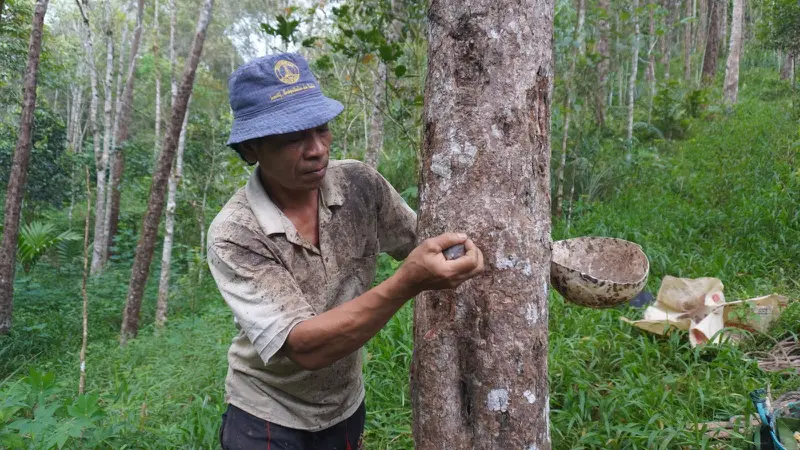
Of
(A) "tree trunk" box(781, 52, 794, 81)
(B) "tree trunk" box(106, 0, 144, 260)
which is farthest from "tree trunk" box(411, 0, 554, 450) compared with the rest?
(A) "tree trunk" box(781, 52, 794, 81)

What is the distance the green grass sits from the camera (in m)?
2.63

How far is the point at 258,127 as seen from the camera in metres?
1.49

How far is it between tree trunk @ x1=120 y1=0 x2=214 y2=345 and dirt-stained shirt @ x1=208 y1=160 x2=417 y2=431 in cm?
428

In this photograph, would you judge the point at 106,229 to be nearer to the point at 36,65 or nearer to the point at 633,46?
the point at 36,65

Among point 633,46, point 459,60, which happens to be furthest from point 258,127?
point 633,46

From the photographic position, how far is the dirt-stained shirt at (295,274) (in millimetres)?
1416

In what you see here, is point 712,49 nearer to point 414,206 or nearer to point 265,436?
point 414,206

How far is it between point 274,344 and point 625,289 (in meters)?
1.04

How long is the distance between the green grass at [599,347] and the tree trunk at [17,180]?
55 cm

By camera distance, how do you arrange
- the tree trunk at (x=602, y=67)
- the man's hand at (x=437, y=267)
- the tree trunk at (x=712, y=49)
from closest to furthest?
the man's hand at (x=437, y=267), the tree trunk at (x=602, y=67), the tree trunk at (x=712, y=49)

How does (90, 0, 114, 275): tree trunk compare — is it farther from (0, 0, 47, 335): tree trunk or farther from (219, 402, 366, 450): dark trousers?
(219, 402, 366, 450): dark trousers

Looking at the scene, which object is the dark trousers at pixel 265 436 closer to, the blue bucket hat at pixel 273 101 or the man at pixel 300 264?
the man at pixel 300 264

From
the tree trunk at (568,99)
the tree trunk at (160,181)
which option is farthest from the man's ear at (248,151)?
the tree trunk at (568,99)

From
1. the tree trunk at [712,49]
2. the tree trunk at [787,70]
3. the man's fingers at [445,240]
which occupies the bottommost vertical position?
the tree trunk at [787,70]
